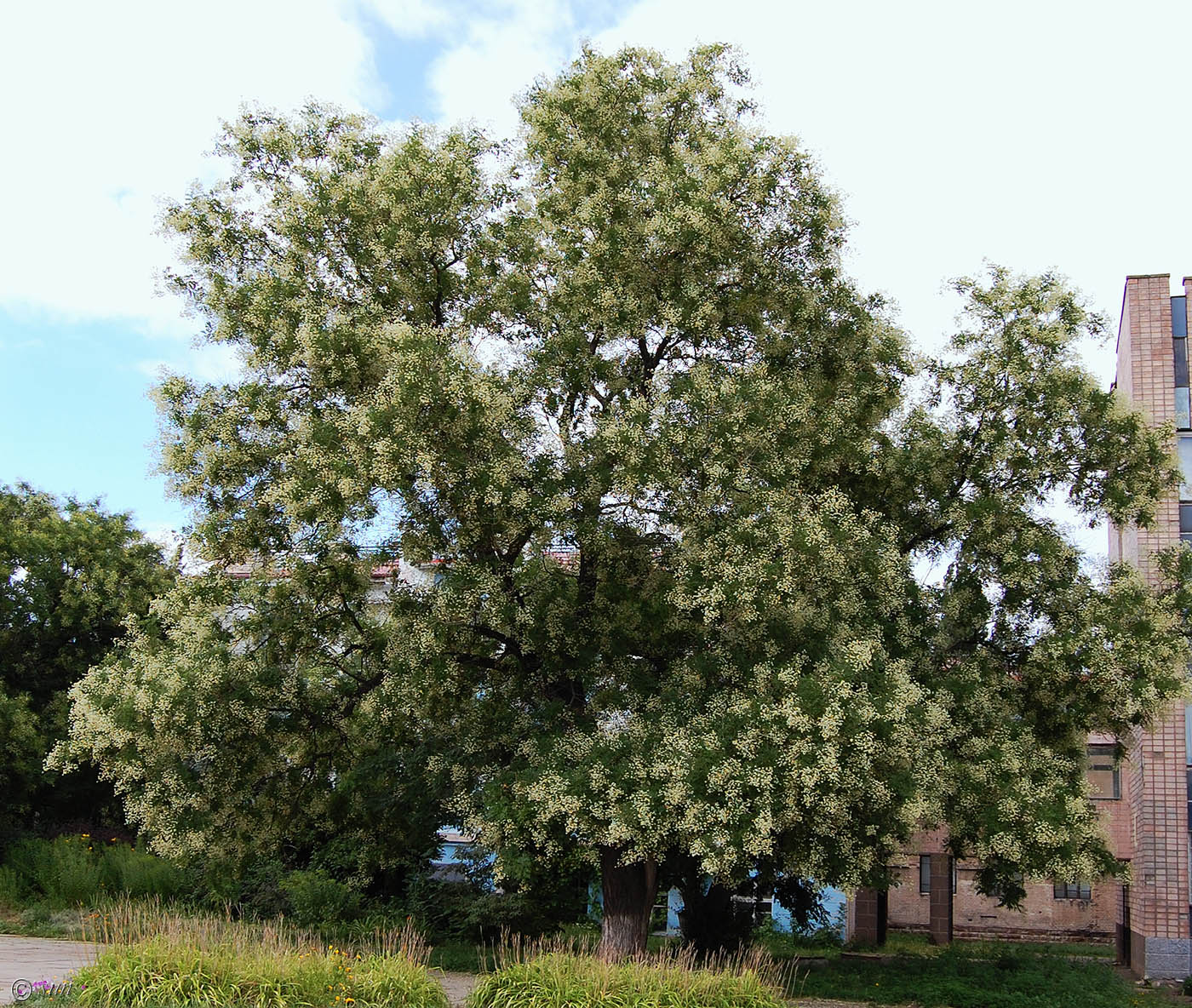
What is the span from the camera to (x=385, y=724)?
57.9 feet

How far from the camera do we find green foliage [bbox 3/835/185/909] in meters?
22.4

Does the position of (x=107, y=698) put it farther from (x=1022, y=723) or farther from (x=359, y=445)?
(x=1022, y=723)

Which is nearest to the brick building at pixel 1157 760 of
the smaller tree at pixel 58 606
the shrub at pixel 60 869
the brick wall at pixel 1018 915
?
the brick wall at pixel 1018 915

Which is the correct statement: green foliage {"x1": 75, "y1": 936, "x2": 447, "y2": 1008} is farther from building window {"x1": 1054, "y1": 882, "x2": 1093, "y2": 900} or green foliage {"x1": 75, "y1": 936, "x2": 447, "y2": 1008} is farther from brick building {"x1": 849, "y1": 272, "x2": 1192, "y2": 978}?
building window {"x1": 1054, "y1": 882, "x2": 1093, "y2": 900}

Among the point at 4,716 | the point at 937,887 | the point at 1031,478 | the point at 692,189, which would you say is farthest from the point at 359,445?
the point at 937,887

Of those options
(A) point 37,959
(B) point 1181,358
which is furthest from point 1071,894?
(A) point 37,959

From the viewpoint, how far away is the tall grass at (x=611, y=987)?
1143 centimetres

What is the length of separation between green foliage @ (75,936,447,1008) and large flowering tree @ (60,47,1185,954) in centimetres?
307

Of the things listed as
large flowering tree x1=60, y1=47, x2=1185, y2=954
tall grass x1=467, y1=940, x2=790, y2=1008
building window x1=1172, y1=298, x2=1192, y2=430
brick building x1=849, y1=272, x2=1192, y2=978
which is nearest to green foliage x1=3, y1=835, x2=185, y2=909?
large flowering tree x1=60, y1=47, x2=1185, y2=954

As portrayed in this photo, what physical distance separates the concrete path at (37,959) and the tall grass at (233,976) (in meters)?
0.94

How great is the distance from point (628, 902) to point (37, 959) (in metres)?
8.49

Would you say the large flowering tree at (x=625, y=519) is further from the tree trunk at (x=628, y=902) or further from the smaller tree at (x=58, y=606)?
the smaller tree at (x=58, y=606)

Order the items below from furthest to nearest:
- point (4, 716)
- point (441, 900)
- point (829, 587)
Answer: point (4, 716) < point (441, 900) < point (829, 587)

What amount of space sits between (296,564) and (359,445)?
295 centimetres
